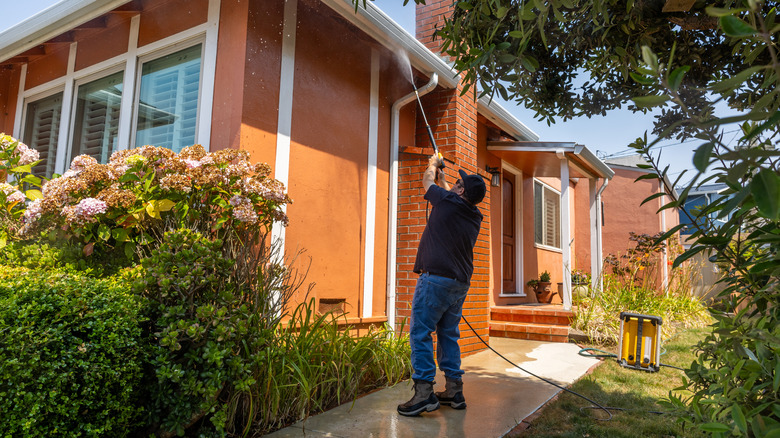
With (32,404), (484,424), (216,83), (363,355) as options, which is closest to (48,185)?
(216,83)

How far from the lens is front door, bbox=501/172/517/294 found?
8.77 m

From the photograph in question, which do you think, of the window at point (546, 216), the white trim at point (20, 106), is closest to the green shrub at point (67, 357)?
the white trim at point (20, 106)

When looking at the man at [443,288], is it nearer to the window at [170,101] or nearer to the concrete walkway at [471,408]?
the concrete walkway at [471,408]

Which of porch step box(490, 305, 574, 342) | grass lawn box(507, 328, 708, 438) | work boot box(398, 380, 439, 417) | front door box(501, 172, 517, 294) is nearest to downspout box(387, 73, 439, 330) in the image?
work boot box(398, 380, 439, 417)

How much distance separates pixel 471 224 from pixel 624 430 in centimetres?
179

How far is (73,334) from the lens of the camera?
235cm

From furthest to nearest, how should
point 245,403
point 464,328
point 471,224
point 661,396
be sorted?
point 464,328, point 661,396, point 471,224, point 245,403

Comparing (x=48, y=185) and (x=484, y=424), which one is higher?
(x=48, y=185)

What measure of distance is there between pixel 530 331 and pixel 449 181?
9.55ft

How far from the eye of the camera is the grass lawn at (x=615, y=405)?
10.6ft

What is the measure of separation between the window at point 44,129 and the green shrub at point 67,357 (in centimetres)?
405

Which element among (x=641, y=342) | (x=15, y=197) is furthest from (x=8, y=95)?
(x=641, y=342)

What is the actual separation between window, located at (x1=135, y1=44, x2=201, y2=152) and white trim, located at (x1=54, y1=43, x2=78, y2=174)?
1.37 metres

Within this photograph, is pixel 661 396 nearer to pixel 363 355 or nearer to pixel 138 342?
pixel 363 355
